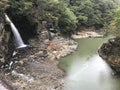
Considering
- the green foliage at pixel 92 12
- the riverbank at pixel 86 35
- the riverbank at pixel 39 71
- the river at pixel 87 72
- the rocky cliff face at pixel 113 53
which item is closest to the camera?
the riverbank at pixel 39 71

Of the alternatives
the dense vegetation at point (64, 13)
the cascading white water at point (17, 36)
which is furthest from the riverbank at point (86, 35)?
the cascading white water at point (17, 36)

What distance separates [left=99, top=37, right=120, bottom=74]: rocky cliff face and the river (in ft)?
3.57

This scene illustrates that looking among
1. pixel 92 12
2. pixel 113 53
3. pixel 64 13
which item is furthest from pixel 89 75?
pixel 92 12

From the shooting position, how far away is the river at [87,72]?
29394 mm

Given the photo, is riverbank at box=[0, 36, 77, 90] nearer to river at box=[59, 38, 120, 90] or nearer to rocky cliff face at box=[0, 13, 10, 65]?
river at box=[59, 38, 120, 90]

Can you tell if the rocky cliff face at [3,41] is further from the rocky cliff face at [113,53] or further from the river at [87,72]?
the rocky cliff face at [113,53]

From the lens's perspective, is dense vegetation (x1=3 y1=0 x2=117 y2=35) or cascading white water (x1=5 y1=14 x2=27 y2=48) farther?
dense vegetation (x1=3 y1=0 x2=117 y2=35)

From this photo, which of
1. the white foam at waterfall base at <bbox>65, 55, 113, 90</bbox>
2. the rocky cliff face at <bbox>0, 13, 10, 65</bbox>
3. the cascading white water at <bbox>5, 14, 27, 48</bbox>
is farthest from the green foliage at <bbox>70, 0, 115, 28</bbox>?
the rocky cliff face at <bbox>0, 13, 10, 65</bbox>

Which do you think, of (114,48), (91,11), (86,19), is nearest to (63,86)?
(114,48)

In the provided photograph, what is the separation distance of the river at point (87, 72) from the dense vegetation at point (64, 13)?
8454 mm

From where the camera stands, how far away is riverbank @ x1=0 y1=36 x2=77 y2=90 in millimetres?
28503

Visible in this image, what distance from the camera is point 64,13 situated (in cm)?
5434

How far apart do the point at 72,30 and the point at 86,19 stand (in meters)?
7.40

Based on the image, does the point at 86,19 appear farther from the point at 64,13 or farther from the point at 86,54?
the point at 86,54
